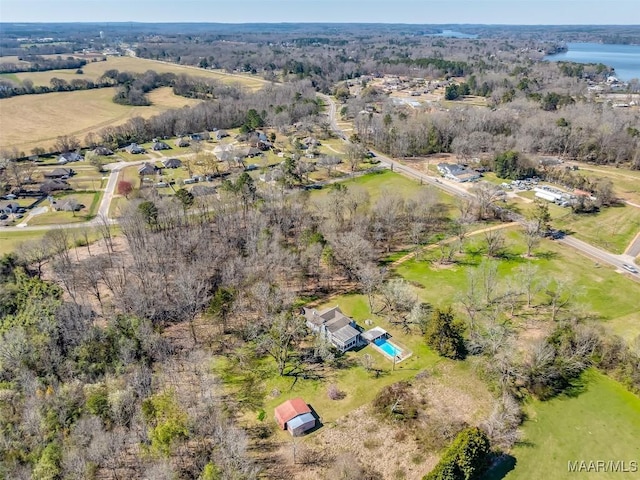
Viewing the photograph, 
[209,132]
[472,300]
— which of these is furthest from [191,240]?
[209,132]

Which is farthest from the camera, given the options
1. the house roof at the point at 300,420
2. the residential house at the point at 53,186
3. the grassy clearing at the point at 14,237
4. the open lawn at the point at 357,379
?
the residential house at the point at 53,186

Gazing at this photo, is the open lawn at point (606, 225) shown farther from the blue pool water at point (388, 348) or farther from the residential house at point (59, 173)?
the residential house at point (59, 173)

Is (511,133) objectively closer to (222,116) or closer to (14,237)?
(222,116)

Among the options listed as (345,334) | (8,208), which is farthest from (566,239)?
(8,208)

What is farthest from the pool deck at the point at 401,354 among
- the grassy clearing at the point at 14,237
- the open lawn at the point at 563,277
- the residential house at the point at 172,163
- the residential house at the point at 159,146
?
the residential house at the point at 159,146

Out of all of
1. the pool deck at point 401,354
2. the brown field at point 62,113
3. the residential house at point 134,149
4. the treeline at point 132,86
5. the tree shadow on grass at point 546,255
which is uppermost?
the treeline at point 132,86

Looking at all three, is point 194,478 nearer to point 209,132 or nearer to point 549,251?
point 549,251

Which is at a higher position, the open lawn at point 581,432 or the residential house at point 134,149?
the residential house at point 134,149
